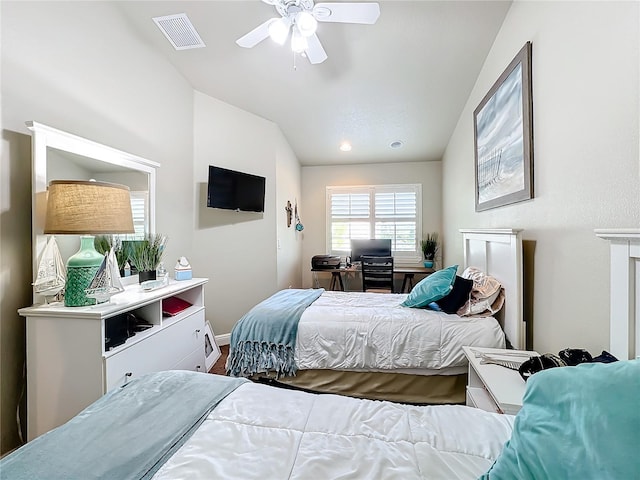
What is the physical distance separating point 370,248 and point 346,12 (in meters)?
3.59

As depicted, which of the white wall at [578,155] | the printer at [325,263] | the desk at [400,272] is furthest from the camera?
the printer at [325,263]

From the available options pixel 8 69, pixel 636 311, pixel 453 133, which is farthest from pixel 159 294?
pixel 453 133

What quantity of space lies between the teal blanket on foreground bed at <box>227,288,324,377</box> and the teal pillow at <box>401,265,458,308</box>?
92cm

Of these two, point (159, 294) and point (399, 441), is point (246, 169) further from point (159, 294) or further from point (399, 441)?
point (399, 441)

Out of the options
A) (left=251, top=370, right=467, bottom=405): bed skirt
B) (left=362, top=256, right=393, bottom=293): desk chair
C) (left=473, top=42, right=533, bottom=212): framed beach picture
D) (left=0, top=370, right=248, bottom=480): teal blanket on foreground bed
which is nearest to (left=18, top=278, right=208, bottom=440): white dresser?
(left=0, top=370, right=248, bottom=480): teal blanket on foreground bed

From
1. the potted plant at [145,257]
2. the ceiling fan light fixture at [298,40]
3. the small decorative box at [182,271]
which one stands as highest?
the ceiling fan light fixture at [298,40]

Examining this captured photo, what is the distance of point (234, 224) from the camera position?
3.45m

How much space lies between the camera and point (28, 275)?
1.63 metres

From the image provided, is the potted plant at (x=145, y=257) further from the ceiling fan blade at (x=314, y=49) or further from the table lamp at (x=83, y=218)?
the ceiling fan blade at (x=314, y=49)

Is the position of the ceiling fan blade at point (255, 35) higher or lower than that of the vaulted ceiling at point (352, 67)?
lower

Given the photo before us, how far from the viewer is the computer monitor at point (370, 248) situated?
482cm

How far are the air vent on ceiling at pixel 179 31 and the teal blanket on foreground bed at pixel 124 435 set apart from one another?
2605 millimetres

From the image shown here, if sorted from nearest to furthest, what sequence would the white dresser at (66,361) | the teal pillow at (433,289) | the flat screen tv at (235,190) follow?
the white dresser at (66,361) → the teal pillow at (433,289) → the flat screen tv at (235,190)

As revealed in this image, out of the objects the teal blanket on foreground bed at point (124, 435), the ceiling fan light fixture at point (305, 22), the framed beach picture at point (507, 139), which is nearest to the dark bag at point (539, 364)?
the framed beach picture at point (507, 139)
